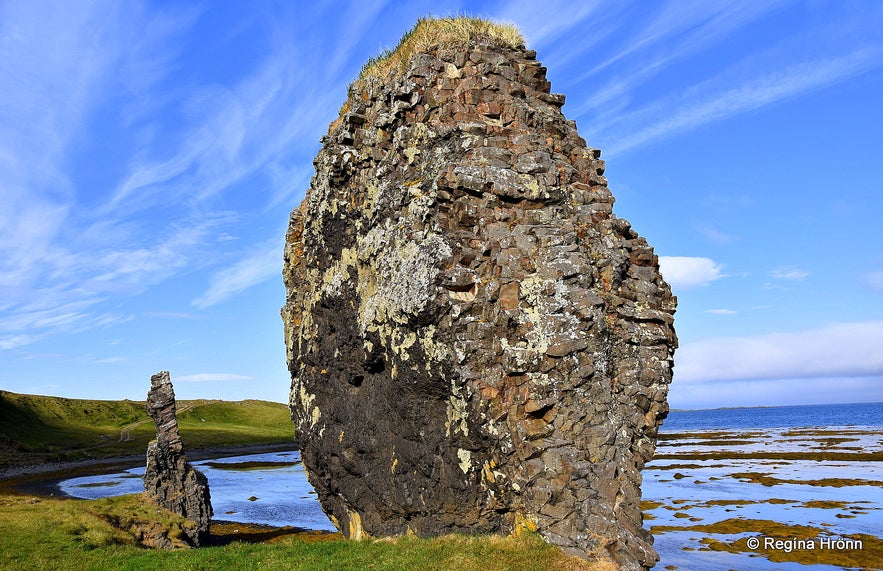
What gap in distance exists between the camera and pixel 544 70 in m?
20.7

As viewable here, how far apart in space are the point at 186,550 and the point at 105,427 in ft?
387

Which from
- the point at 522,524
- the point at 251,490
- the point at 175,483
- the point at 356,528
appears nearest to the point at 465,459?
the point at 522,524

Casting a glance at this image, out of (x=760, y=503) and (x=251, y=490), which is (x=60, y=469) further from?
(x=760, y=503)

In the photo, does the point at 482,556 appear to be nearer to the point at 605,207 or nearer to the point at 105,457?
the point at 605,207

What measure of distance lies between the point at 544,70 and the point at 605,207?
532 cm

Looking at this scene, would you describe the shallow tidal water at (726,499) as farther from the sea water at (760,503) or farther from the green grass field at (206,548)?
the green grass field at (206,548)

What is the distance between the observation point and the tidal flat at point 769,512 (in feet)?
101

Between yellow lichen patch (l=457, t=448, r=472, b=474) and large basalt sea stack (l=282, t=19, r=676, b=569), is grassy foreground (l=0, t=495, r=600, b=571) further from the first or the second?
yellow lichen patch (l=457, t=448, r=472, b=474)

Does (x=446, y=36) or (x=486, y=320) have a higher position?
(x=446, y=36)

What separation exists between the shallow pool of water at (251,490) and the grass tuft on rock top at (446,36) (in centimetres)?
2766

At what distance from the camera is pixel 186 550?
906 inches

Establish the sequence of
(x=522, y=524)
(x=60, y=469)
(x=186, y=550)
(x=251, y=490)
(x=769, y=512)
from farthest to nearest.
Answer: (x=60, y=469) → (x=251, y=490) → (x=769, y=512) → (x=186, y=550) → (x=522, y=524)

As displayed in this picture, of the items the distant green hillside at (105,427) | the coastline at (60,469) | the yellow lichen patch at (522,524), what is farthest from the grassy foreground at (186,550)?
the distant green hillside at (105,427)

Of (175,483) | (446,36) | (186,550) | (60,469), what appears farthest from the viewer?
(60,469)
